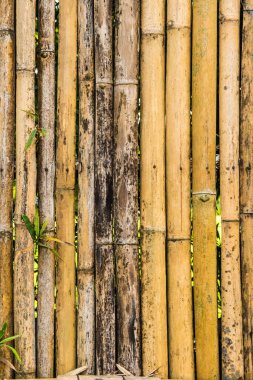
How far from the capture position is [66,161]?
2.55 m

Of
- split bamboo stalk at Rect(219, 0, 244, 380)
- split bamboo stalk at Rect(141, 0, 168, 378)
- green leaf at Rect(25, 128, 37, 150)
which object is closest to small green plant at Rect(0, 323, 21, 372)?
split bamboo stalk at Rect(141, 0, 168, 378)

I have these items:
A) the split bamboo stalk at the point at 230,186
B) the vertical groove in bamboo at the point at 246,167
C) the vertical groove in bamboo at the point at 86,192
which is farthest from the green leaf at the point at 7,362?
the vertical groove in bamboo at the point at 246,167

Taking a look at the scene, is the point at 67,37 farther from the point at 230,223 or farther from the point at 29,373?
the point at 29,373

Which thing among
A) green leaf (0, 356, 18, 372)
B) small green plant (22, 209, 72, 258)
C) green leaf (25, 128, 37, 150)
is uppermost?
green leaf (25, 128, 37, 150)

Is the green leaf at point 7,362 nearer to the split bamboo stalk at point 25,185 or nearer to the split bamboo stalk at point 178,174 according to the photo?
the split bamboo stalk at point 25,185

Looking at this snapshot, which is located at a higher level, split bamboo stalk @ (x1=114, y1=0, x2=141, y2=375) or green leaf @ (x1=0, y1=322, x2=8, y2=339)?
split bamboo stalk @ (x1=114, y1=0, x2=141, y2=375)

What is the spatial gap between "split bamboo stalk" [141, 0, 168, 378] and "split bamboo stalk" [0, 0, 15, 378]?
592 millimetres

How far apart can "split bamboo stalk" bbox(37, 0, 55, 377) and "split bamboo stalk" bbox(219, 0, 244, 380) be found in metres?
0.76

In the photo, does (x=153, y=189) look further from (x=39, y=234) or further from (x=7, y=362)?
(x=7, y=362)

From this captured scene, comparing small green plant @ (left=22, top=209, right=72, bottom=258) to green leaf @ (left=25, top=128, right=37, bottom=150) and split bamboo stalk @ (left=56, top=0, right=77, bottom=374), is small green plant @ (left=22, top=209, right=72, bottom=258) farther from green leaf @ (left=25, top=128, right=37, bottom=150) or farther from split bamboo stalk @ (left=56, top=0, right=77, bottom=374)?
green leaf @ (left=25, top=128, right=37, bottom=150)

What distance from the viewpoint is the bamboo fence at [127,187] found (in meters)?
2.51

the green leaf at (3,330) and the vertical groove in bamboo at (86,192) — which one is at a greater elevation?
the vertical groove in bamboo at (86,192)

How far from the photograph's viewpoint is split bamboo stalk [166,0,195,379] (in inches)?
99.0

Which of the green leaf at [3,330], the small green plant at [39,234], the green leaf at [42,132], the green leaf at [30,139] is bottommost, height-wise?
the green leaf at [3,330]
